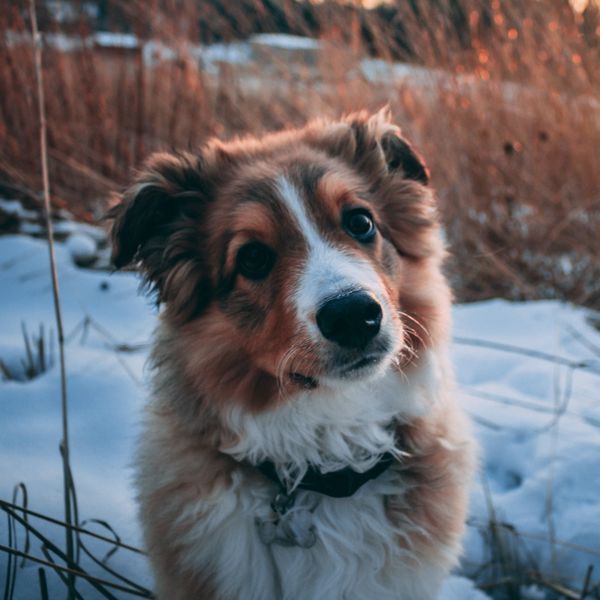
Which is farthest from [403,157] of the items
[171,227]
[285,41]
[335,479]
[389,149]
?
[285,41]

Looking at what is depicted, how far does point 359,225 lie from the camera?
2.45 meters

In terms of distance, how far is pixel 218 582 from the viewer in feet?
6.89

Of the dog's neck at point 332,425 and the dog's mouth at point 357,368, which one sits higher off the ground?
the dog's mouth at point 357,368

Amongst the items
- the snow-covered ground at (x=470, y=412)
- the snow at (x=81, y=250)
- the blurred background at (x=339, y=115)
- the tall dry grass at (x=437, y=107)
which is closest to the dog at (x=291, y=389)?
the snow-covered ground at (x=470, y=412)

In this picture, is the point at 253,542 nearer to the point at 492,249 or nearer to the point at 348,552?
the point at 348,552

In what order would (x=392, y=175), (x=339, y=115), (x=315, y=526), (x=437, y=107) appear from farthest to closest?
(x=339, y=115), (x=437, y=107), (x=392, y=175), (x=315, y=526)

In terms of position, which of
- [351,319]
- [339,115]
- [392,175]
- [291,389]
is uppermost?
[339,115]

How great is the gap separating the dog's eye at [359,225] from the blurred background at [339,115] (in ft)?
4.92

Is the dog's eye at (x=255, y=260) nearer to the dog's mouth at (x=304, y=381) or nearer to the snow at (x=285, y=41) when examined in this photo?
the dog's mouth at (x=304, y=381)

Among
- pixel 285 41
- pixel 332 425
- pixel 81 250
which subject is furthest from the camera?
pixel 285 41

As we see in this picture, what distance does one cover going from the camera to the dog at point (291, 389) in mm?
2121

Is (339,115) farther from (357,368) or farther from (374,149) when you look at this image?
(357,368)

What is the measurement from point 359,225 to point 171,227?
31.1 inches

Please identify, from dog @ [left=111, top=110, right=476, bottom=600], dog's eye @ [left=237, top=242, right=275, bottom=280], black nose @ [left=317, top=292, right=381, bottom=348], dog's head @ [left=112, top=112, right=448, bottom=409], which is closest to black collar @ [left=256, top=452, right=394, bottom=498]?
dog @ [left=111, top=110, right=476, bottom=600]
